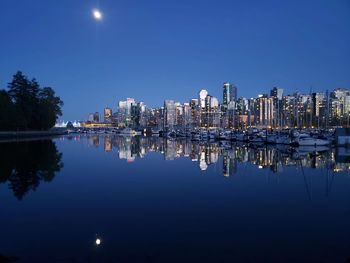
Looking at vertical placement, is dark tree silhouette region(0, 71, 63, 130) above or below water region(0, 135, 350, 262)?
above

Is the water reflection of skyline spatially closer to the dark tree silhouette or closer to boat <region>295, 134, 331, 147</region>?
boat <region>295, 134, 331, 147</region>

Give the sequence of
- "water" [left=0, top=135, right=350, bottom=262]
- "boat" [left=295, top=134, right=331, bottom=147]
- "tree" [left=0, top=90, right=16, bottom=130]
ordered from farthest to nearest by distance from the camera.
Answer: "tree" [left=0, top=90, right=16, bottom=130] < "boat" [left=295, top=134, right=331, bottom=147] < "water" [left=0, top=135, right=350, bottom=262]

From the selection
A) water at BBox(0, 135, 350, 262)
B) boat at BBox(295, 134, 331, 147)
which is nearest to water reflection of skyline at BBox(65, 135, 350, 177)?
boat at BBox(295, 134, 331, 147)

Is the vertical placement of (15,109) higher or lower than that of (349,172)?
higher

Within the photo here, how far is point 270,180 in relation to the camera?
2239 centimetres

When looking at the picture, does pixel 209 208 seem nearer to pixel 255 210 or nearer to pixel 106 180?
pixel 255 210

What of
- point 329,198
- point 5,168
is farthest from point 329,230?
point 5,168

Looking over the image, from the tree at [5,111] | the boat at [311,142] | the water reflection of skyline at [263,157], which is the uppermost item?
the tree at [5,111]

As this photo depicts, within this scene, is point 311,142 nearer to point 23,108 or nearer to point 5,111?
point 5,111

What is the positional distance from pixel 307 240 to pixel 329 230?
4.77 feet

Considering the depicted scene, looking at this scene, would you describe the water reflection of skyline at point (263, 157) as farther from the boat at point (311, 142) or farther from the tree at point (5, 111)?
the tree at point (5, 111)

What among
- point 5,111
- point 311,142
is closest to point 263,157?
point 311,142

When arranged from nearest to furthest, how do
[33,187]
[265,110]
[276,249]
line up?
[276,249]
[33,187]
[265,110]

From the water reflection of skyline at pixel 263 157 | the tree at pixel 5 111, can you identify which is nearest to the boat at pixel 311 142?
the water reflection of skyline at pixel 263 157
